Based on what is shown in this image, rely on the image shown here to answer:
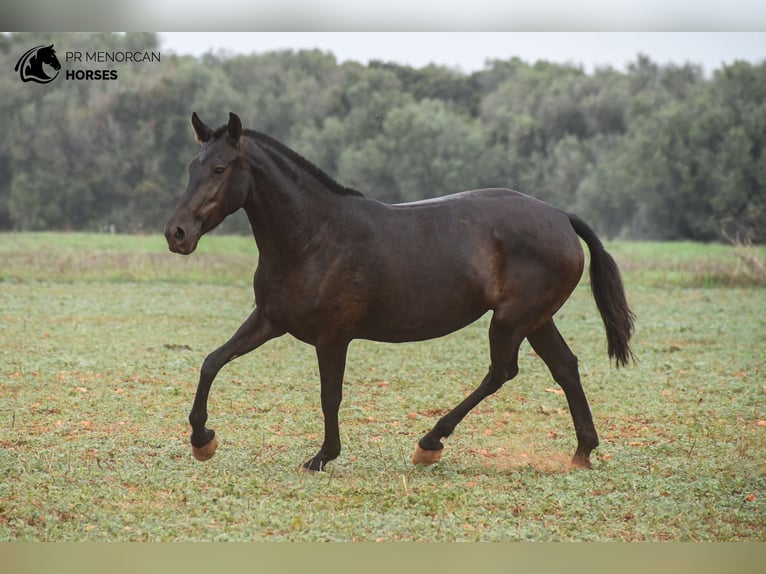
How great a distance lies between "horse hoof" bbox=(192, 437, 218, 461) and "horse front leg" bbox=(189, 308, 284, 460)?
0.07 ft

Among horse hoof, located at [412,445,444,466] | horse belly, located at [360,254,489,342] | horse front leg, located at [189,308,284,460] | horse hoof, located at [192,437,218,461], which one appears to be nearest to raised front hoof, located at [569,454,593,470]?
horse hoof, located at [412,445,444,466]

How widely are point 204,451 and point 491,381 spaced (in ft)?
4.77

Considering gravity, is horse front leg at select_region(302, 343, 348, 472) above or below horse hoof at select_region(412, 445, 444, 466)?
above

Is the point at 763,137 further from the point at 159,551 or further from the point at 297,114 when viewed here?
the point at 159,551

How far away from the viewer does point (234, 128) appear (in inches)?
157

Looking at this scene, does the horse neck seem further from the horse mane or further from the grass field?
→ the grass field

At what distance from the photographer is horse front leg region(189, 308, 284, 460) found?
419 centimetres

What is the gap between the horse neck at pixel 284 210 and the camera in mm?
4211

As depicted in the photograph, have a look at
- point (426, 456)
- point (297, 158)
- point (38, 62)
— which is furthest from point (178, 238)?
point (38, 62)

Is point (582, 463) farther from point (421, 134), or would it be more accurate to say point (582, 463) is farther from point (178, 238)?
point (421, 134)

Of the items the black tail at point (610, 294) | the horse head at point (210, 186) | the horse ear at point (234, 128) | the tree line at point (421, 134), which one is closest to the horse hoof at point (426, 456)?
the black tail at point (610, 294)

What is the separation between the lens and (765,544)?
4.23 meters

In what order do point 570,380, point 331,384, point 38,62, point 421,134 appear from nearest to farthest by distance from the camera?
point 331,384 → point 570,380 → point 38,62 → point 421,134
